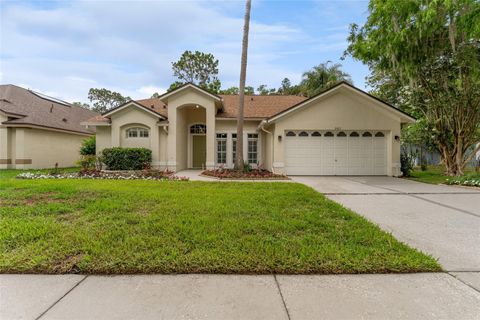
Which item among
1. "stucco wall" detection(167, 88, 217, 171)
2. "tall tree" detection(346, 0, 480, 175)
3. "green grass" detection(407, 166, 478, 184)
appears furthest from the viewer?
"stucco wall" detection(167, 88, 217, 171)

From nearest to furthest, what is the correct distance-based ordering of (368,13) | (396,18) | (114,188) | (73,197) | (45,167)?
(73,197), (114,188), (396,18), (368,13), (45,167)

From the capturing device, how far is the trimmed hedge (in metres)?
13.5

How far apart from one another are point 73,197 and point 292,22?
424 inches

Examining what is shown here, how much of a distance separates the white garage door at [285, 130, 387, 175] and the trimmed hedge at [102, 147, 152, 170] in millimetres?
7882

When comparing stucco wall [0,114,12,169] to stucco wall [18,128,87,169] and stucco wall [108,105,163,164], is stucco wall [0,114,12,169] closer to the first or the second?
stucco wall [18,128,87,169]

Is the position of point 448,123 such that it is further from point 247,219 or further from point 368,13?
point 247,219

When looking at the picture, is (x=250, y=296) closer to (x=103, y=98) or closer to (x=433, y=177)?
(x=433, y=177)

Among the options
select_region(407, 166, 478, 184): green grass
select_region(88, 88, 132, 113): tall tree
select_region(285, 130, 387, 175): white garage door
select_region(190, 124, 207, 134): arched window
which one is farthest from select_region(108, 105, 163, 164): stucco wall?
select_region(88, 88, 132, 113): tall tree

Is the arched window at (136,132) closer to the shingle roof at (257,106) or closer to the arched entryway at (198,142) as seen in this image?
the arched entryway at (198,142)

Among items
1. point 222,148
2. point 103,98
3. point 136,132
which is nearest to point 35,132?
point 136,132

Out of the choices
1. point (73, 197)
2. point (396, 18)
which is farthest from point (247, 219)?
point (396, 18)

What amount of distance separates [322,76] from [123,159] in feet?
68.1

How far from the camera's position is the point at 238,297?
274 centimetres

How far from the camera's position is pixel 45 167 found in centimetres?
1811
